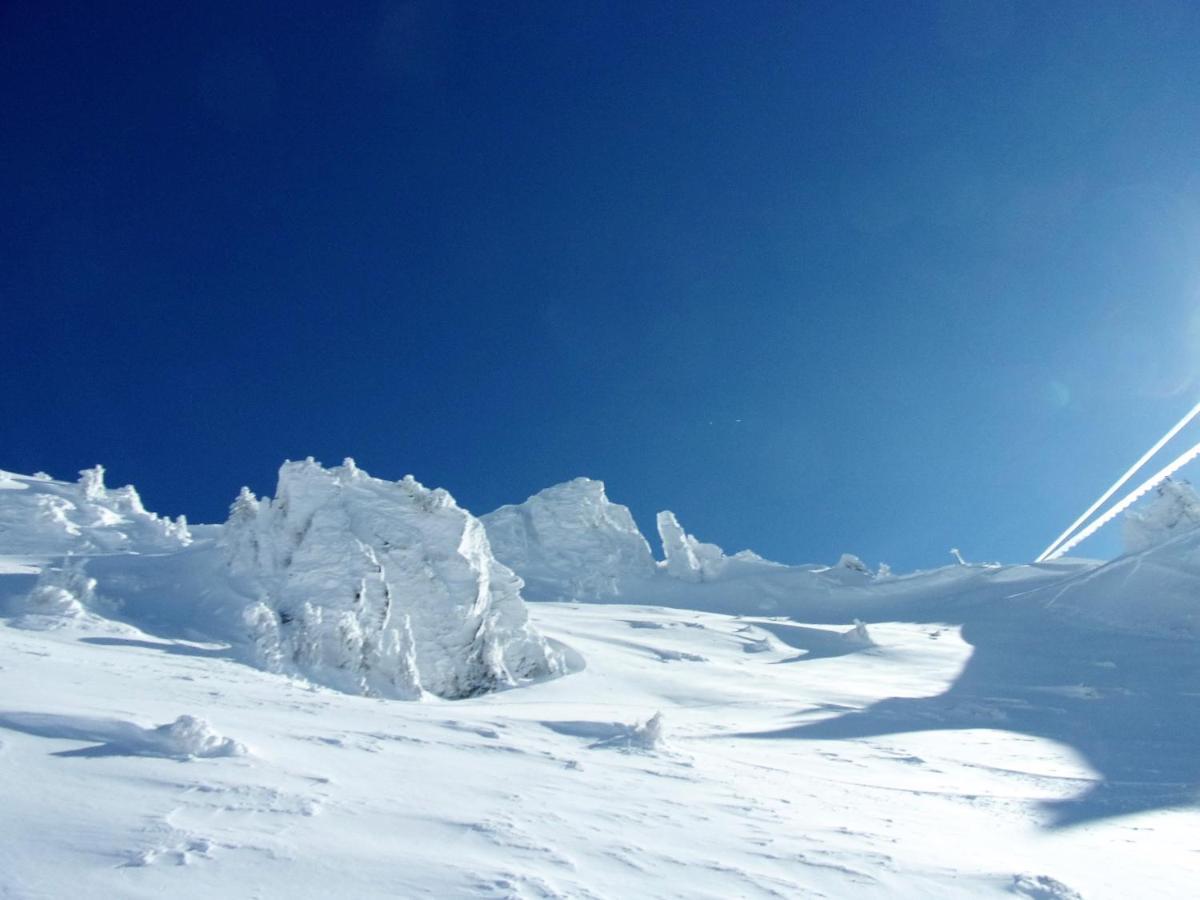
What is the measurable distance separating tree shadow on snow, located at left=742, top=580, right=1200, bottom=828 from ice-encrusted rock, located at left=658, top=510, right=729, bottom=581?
46147mm

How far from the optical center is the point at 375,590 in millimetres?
24547

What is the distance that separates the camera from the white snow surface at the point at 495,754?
629 cm

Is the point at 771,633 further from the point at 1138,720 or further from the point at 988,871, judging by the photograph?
the point at 988,871

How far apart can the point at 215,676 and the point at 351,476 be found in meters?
14.4

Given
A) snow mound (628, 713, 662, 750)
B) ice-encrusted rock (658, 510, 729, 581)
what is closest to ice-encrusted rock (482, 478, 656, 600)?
ice-encrusted rock (658, 510, 729, 581)

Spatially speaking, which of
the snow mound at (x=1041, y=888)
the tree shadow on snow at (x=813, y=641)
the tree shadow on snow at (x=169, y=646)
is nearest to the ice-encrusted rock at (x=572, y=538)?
the tree shadow on snow at (x=813, y=641)

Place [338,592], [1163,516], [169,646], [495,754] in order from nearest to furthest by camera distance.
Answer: [495,754], [169,646], [338,592], [1163,516]

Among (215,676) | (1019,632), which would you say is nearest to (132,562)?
(215,676)

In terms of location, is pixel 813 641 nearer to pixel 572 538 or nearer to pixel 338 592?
pixel 338 592

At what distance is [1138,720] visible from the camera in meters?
22.6

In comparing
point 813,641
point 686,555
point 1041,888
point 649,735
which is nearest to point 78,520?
point 813,641

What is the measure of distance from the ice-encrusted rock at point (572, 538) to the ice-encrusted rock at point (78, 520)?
128ft

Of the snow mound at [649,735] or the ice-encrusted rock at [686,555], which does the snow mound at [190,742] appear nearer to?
the snow mound at [649,735]

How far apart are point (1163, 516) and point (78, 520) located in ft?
273
